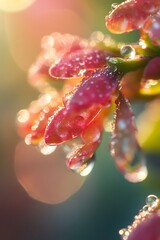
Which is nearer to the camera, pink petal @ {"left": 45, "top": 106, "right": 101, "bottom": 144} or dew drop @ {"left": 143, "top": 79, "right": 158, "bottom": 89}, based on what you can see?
pink petal @ {"left": 45, "top": 106, "right": 101, "bottom": 144}

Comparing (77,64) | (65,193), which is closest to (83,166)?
(77,64)

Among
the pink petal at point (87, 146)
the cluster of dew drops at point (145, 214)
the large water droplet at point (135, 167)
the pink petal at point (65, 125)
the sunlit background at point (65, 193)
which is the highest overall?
the sunlit background at point (65, 193)

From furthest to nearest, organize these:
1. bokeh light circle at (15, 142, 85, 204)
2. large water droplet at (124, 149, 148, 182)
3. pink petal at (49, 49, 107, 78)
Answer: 1. bokeh light circle at (15, 142, 85, 204)
2. pink petal at (49, 49, 107, 78)
3. large water droplet at (124, 149, 148, 182)

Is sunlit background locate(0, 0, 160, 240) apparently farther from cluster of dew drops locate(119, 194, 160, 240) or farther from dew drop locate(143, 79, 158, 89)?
cluster of dew drops locate(119, 194, 160, 240)

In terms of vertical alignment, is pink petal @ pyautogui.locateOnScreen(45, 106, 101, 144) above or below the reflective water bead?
above

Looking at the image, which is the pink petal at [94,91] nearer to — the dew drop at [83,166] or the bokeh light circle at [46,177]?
the dew drop at [83,166]

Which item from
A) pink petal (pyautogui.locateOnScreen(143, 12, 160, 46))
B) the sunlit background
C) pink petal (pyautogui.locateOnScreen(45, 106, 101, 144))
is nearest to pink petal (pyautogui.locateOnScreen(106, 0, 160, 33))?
pink petal (pyautogui.locateOnScreen(143, 12, 160, 46))

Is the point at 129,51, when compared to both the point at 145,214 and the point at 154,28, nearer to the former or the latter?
the point at 154,28

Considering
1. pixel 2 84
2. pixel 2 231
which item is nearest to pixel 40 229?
pixel 2 231

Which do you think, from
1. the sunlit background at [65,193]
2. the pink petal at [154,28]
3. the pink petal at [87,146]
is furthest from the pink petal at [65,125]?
the sunlit background at [65,193]
